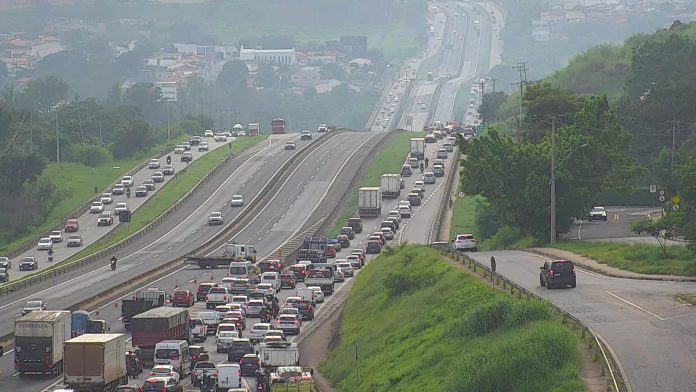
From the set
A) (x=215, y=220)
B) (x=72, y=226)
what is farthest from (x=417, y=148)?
(x=72, y=226)

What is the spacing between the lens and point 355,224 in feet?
404

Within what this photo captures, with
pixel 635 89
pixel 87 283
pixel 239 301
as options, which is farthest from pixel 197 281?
pixel 635 89

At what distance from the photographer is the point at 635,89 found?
6088 inches

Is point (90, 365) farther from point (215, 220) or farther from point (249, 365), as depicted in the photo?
point (215, 220)

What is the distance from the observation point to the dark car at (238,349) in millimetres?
63156

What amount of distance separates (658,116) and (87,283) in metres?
52.1

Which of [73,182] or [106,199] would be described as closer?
[106,199]

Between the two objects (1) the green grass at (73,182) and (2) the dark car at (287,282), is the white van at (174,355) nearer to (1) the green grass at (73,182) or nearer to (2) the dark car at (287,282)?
(2) the dark car at (287,282)

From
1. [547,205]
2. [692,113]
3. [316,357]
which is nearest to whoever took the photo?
[316,357]

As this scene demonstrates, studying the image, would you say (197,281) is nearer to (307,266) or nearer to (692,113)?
(307,266)

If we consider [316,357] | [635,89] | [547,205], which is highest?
[635,89]

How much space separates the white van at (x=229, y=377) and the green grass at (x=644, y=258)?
19043 mm

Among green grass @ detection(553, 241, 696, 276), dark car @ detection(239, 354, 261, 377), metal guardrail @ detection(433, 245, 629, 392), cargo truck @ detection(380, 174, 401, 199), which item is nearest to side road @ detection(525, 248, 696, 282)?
green grass @ detection(553, 241, 696, 276)

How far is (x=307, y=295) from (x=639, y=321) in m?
35.7
